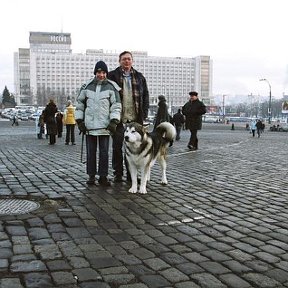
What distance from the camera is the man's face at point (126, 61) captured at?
775cm

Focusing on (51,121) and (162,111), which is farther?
(51,121)

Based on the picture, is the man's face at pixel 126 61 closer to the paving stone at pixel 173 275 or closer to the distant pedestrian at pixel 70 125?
the paving stone at pixel 173 275

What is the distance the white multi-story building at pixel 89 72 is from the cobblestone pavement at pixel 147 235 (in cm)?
15071

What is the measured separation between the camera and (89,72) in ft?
544

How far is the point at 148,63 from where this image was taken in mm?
164875

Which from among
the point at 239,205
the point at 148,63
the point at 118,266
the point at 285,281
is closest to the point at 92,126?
the point at 239,205

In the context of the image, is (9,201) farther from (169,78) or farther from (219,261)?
(169,78)

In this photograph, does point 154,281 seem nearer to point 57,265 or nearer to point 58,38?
point 57,265

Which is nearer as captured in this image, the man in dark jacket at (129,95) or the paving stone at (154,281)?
the paving stone at (154,281)

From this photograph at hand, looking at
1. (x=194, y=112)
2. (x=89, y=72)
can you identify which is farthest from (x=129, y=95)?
(x=89, y=72)

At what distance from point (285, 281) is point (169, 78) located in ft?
548

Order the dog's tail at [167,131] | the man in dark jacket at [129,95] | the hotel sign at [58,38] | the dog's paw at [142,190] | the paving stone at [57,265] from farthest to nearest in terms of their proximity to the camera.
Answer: the hotel sign at [58,38]
the man in dark jacket at [129,95]
the dog's tail at [167,131]
the dog's paw at [142,190]
the paving stone at [57,265]

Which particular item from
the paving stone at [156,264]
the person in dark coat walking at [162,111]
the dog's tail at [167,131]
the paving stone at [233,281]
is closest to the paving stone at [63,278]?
the paving stone at [156,264]

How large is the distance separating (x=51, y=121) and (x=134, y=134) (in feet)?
38.9
